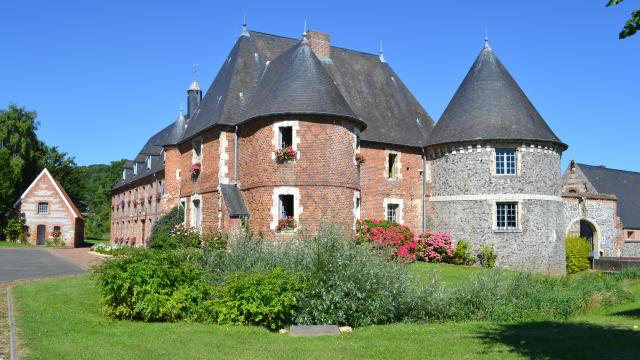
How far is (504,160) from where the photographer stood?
2492cm

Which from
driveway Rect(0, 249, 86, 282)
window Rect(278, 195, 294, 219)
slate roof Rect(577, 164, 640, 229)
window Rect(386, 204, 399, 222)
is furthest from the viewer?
slate roof Rect(577, 164, 640, 229)

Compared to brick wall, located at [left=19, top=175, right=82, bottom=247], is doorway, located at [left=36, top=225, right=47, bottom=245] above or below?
below

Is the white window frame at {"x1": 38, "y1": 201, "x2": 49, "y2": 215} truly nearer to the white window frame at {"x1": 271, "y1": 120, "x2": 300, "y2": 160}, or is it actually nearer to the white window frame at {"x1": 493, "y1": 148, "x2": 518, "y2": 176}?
the white window frame at {"x1": 271, "y1": 120, "x2": 300, "y2": 160}

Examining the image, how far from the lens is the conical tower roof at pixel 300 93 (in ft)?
69.7

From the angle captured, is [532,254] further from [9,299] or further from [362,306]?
[9,299]

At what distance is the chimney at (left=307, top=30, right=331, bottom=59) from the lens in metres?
27.6

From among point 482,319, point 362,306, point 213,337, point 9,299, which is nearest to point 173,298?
point 213,337

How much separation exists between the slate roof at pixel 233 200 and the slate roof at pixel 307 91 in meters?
2.46

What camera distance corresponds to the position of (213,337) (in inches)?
388

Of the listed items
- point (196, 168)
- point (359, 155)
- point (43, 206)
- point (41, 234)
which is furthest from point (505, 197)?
point (41, 234)

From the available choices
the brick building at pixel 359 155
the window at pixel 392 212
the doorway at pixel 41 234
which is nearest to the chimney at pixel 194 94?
the brick building at pixel 359 155

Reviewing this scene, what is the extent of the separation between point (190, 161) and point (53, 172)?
40883 millimetres

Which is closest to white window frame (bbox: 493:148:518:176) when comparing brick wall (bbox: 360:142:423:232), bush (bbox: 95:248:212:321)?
brick wall (bbox: 360:142:423:232)

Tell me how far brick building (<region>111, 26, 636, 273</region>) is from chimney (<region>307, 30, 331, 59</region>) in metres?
0.07
